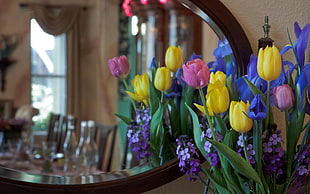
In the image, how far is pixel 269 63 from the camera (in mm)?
893

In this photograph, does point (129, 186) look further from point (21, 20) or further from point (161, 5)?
point (21, 20)

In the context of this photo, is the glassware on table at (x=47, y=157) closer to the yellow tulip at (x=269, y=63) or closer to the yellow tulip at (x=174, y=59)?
the yellow tulip at (x=174, y=59)

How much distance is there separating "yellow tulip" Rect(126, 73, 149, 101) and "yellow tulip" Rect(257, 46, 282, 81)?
1.19 ft

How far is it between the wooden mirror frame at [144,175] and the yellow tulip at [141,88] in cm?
17

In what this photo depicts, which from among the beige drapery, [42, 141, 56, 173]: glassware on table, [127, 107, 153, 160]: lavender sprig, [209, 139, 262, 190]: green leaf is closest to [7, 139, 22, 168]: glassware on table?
[42, 141, 56, 173]: glassware on table

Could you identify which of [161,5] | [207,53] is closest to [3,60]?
[161,5]

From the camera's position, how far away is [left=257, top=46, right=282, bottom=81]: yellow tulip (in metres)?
0.89

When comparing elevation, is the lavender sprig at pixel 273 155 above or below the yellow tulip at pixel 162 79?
below

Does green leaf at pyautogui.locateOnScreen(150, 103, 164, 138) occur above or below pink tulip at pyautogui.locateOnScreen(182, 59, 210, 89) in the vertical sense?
below

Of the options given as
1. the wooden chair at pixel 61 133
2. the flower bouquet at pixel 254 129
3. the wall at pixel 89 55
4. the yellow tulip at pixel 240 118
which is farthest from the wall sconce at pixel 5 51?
the yellow tulip at pixel 240 118

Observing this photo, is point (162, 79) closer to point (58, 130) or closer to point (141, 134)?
point (141, 134)

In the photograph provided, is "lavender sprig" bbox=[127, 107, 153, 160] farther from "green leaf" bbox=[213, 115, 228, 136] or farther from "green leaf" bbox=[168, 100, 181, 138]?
"green leaf" bbox=[213, 115, 228, 136]

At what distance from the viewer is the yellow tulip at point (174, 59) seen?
1.17 metres

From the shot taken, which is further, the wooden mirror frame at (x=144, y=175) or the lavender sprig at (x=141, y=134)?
the lavender sprig at (x=141, y=134)
